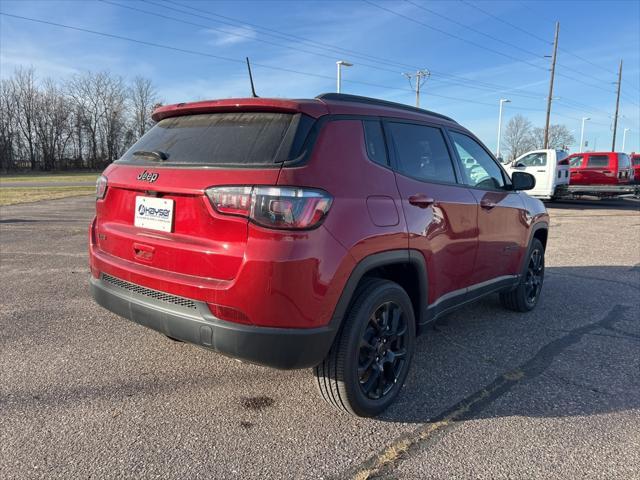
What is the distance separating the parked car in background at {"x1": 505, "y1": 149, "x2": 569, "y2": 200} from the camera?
17547mm

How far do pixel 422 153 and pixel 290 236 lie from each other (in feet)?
4.89

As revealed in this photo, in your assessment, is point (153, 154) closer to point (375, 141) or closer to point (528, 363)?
point (375, 141)

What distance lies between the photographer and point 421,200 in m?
3.01

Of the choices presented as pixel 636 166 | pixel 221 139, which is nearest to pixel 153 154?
pixel 221 139

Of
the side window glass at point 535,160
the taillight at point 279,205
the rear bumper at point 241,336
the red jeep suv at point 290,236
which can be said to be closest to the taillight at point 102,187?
the red jeep suv at point 290,236

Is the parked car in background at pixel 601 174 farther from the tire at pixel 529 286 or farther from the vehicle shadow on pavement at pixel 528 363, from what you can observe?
the tire at pixel 529 286

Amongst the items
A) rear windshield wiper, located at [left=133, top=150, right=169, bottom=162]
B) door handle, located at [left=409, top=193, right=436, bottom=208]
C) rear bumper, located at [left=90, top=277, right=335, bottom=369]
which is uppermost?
rear windshield wiper, located at [left=133, top=150, right=169, bottom=162]

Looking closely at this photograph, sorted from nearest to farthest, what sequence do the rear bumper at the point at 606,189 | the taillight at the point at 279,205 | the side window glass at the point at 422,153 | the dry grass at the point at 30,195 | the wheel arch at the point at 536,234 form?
the taillight at the point at 279,205 < the side window glass at the point at 422,153 < the wheel arch at the point at 536,234 < the dry grass at the point at 30,195 < the rear bumper at the point at 606,189

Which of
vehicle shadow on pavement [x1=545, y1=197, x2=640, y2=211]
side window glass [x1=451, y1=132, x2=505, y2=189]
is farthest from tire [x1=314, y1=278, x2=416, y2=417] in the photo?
vehicle shadow on pavement [x1=545, y1=197, x2=640, y2=211]

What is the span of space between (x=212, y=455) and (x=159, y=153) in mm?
1721

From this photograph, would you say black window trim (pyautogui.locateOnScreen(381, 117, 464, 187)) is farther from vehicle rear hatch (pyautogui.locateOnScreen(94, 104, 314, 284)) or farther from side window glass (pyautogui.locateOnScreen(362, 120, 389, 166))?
vehicle rear hatch (pyautogui.locateOnScreen(94, 104, 314, 284))

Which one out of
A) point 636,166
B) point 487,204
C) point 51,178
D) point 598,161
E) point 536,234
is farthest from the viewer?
point 51,178

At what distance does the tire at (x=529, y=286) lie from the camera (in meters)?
4.75

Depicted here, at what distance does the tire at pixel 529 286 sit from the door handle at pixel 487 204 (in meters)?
1.08
